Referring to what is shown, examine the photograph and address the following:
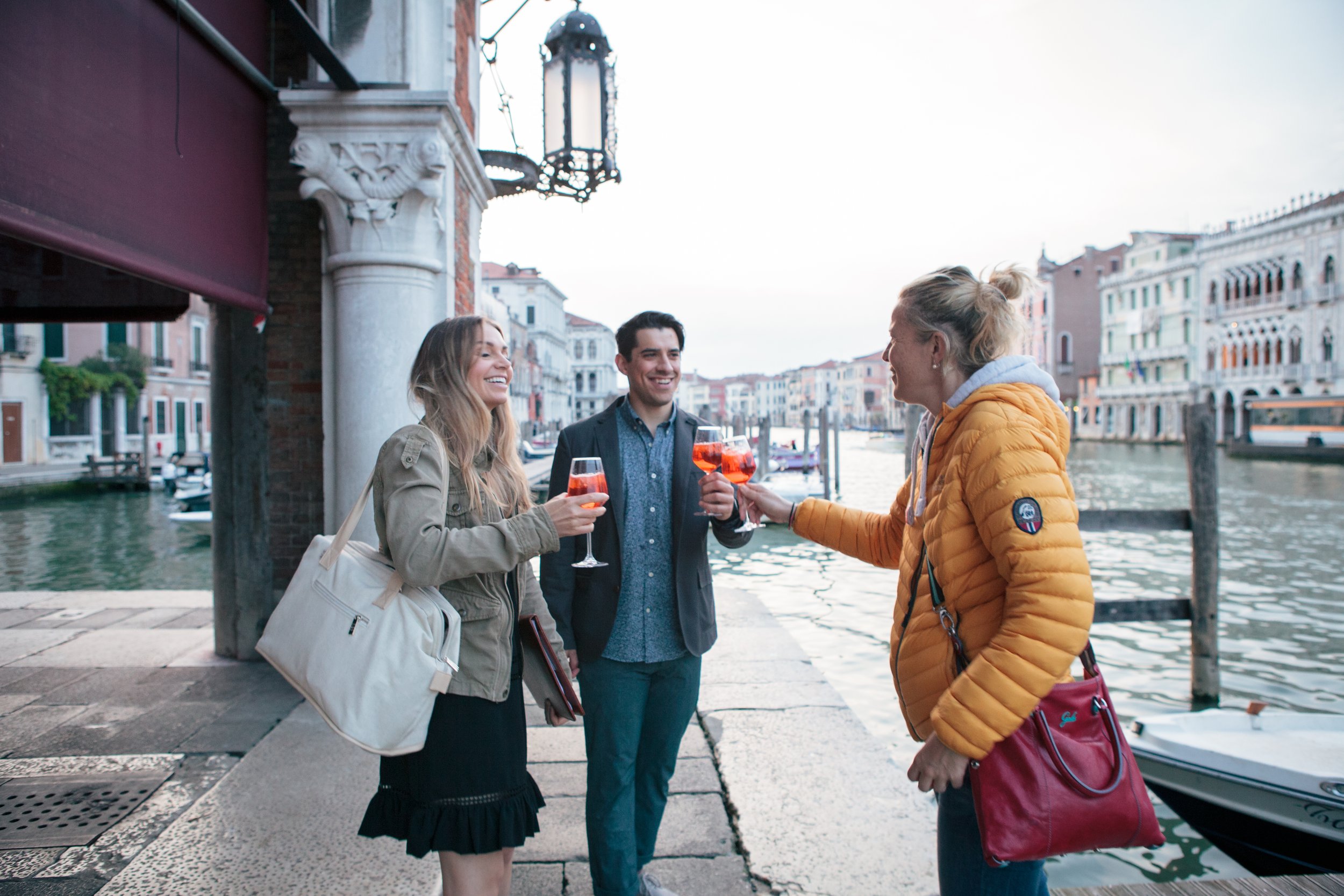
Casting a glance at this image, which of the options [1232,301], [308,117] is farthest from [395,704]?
[1232,301]

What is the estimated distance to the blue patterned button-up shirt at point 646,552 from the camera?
7.13 ft

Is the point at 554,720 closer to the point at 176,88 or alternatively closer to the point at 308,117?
the point at 176,88

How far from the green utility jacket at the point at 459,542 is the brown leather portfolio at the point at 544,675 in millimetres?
204

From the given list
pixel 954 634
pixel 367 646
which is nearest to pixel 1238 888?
pixel 954 634

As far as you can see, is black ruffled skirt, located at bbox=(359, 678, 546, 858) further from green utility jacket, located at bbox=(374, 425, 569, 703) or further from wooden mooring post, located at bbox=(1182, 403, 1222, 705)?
wooden mooring post, located at bbox=(1182, 403, 1222, 705)

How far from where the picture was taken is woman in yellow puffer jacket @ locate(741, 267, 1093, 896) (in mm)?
1329

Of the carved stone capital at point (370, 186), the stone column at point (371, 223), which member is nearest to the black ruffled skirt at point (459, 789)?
the stone column at point (371, 223)

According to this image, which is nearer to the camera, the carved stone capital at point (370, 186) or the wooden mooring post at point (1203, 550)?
the carved stone capital at point (370, 186)

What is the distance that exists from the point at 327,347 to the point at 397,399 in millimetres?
539

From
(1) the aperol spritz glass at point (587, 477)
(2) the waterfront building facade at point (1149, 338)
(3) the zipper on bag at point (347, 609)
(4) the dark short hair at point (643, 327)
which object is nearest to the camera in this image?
(3) the zipper on bag at point (347, 609)

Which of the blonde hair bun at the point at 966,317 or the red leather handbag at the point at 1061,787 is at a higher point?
the blonde hair bun at the point at 966,317

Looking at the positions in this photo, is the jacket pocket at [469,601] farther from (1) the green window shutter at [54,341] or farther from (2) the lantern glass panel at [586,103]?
(1) the green window shutter at [54,341]

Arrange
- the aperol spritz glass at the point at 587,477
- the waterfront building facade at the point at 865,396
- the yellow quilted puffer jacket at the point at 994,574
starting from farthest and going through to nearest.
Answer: the waterfront building facade at the point at 865,396
the aperol spritz glass at the point at 587,477
the yellow quilted puffer jacket at the point at 994,574

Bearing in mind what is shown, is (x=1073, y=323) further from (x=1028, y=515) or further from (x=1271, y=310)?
(x=1028, y=515)
